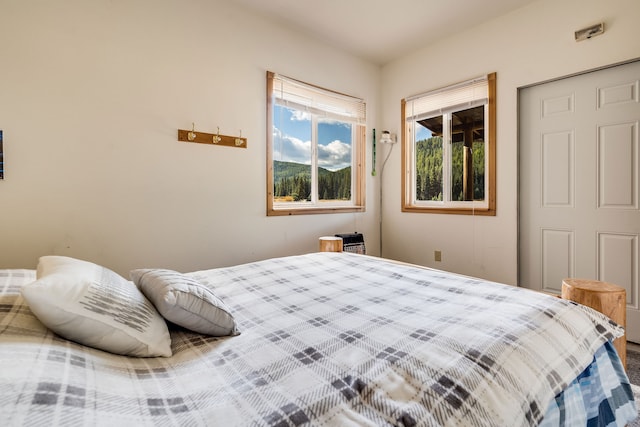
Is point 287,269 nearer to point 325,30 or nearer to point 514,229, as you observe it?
point 514,229

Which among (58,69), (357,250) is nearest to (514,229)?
(357,250)

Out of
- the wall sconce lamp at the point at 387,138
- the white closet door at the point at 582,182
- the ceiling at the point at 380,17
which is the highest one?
the ceiling at the point at 380,17

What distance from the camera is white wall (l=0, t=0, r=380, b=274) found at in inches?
74.1

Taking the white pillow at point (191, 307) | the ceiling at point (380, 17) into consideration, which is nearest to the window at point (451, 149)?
the ceiling at point (380, 17)

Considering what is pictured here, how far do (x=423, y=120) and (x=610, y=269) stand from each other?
2.17 metres

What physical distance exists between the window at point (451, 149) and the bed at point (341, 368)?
208 cm

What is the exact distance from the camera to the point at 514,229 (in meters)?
2.83

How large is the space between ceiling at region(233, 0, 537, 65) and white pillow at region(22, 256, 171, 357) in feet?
8.78

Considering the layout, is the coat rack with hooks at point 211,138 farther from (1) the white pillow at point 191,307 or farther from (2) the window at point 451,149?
(2) the window at point 451,149

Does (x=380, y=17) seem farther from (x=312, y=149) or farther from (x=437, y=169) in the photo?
(x=437, y=169)

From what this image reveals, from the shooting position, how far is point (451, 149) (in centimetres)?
333

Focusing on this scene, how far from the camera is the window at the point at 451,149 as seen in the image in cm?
301

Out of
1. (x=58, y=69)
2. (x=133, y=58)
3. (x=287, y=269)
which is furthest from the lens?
(x=133, y=58)

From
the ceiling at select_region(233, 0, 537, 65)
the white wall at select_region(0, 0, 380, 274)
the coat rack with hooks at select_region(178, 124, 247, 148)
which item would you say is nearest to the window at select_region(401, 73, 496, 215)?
the ceiling at select_region(233, 0, 537, 65)
